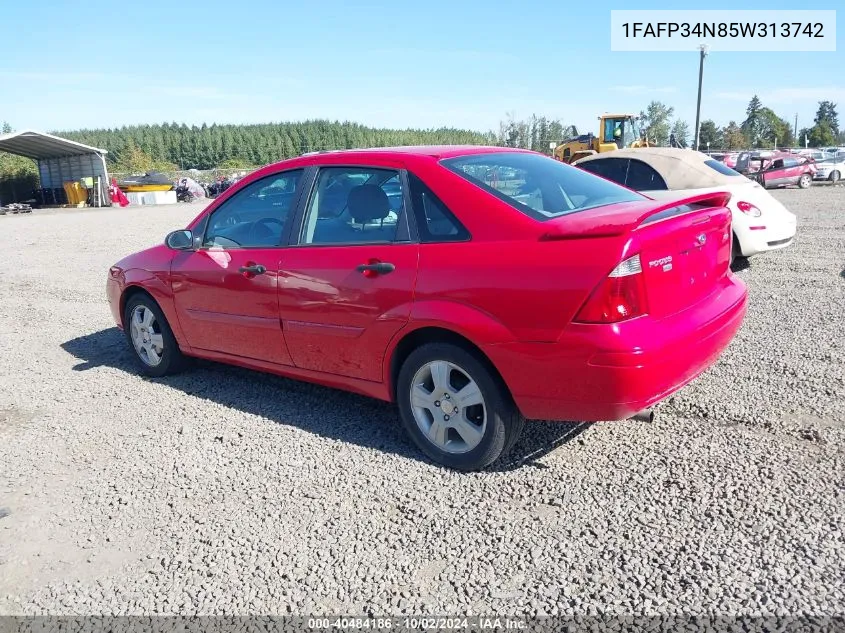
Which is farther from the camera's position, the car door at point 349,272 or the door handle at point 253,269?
the door handle at point 253,269

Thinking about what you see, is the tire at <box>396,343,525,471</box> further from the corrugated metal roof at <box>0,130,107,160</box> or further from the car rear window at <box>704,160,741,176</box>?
the corrugated metal roof at <box>0,130,107,160</box>

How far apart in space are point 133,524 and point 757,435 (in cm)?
329

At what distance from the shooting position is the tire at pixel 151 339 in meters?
5.15

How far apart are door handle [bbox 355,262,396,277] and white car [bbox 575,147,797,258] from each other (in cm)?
520

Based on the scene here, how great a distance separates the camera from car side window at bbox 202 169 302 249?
13.9ft

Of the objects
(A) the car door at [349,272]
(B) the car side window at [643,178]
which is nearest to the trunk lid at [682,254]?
(A) the car door at [349,272]

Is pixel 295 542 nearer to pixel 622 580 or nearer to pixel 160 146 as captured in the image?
pixel 622 580

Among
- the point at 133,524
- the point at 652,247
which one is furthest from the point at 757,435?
the point at 133,524

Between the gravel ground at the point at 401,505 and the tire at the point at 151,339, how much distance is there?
0.21m

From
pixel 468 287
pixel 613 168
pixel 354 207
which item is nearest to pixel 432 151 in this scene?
pixel 354 207

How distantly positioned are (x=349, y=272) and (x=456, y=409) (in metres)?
0.97

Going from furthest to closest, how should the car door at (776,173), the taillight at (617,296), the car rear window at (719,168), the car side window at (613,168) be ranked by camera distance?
the car door at (776,173), the car side window at (613,168), the car rear window at (719,168), the taillight at (617,296)

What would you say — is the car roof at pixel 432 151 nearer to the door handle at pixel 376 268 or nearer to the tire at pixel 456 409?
the door handle at pixel 376 268

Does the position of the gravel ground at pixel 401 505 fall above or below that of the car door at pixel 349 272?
below
